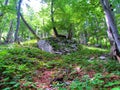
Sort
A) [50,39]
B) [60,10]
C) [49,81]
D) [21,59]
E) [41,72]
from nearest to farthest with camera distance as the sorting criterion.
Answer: [49,81]
[41,72]
[21,59]
[50,39]
[60,10]

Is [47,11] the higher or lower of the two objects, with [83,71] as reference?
higher

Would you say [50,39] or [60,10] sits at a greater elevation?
[60,10]

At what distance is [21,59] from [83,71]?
3.02 m

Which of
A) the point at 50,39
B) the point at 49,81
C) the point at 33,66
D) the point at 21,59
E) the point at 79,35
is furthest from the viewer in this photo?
the point at 79,35

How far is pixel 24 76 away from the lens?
579cm

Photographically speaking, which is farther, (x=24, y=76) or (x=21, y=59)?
(x=21, y=59)

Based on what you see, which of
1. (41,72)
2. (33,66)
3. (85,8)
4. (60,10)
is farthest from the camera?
(60,10)

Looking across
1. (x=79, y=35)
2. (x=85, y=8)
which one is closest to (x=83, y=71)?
(x=85, y=8)

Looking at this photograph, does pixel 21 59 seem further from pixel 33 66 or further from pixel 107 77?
pixel 107 77

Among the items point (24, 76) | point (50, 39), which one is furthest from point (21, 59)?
point (50, 39)

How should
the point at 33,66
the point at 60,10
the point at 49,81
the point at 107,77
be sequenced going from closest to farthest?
the point at 107,77 → the point at 49,81 → the point at 33,66 → the point at 60,10

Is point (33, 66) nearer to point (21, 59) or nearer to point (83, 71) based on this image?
point (21, 59)

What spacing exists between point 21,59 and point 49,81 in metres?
2.75

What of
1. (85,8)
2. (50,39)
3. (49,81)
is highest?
(85,8)
